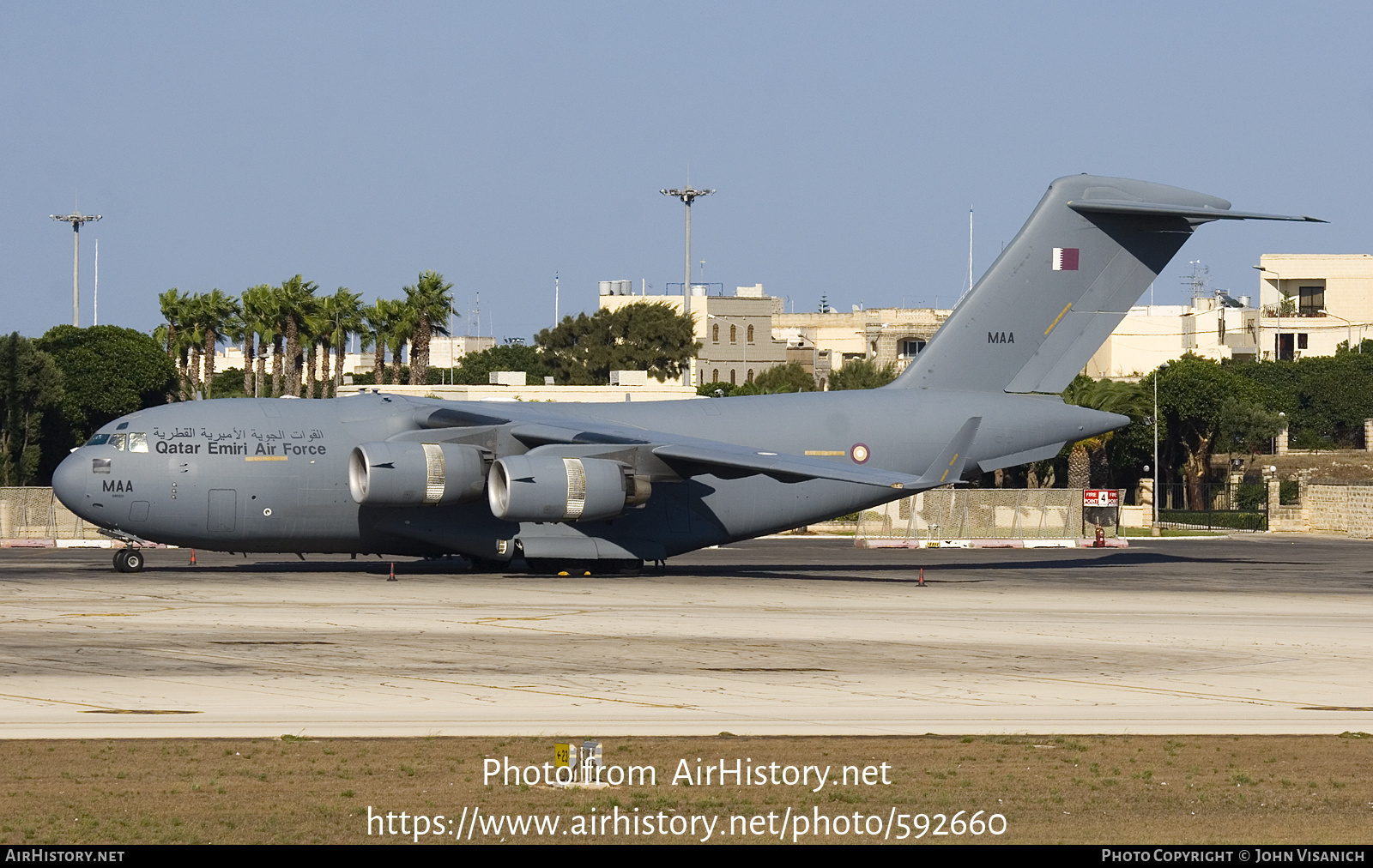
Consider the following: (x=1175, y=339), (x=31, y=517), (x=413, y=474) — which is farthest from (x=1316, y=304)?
(x=413, y=474)

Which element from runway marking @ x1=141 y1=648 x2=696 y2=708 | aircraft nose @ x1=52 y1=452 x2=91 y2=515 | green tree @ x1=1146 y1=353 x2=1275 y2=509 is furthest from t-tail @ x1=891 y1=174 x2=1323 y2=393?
green tree @ x1=1146 y1=353 x2=1275 y2=509

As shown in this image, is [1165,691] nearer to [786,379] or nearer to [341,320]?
[341,320]

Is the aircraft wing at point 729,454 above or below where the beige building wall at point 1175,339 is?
below

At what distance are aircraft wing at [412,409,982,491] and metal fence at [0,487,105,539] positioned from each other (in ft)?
79.8

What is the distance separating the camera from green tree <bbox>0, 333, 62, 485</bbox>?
7175cm

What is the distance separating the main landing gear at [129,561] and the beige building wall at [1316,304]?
127 meters

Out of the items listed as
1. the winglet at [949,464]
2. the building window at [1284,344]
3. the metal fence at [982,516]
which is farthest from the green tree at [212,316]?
the building window at [1284,344]

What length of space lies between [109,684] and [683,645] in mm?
7119

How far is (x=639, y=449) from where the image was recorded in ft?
101

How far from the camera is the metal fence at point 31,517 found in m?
50.5

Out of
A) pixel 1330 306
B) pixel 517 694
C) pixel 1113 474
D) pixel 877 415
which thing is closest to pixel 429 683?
pixel 517 694

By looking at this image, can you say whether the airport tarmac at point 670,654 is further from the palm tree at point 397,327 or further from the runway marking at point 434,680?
the palm tree at point 397,327

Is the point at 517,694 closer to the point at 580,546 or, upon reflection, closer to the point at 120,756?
the point at 120,756

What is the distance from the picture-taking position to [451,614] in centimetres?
2411
